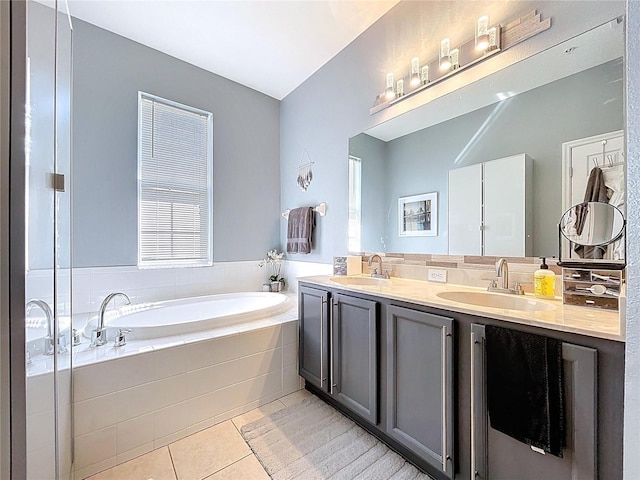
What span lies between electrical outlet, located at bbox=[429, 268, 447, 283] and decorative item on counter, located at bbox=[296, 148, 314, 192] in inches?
65.4

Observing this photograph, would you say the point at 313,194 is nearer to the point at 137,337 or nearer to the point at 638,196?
the point at 137,337

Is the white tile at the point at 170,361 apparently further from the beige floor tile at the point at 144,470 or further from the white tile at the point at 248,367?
the beige floor tile at the point at 144,470

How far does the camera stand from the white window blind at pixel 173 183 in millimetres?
2715

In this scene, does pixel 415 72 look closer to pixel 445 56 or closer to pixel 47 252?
pixel 445 56

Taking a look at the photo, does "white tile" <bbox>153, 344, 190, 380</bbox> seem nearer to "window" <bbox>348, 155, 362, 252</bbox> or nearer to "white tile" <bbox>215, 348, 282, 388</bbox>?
"white tile" <bbox>215, 348, 282, 388</bbox>

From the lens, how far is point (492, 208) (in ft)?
5.58

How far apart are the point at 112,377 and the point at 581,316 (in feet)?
7.26

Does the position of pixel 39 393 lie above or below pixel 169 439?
above

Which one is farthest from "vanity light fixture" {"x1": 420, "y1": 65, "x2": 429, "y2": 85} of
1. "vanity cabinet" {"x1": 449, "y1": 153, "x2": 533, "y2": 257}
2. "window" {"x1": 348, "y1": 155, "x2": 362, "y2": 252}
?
"window" {"x1": 348, "y1": 155, "x2": 362, "y2": 252}

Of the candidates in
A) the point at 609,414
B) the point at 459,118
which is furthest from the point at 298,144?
the point at 609,414

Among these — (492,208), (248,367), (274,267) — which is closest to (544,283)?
(492,208)

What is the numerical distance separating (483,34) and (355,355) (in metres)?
2.07

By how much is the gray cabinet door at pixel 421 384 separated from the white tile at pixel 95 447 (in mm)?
1503

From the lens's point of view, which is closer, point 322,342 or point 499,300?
point 499,300
